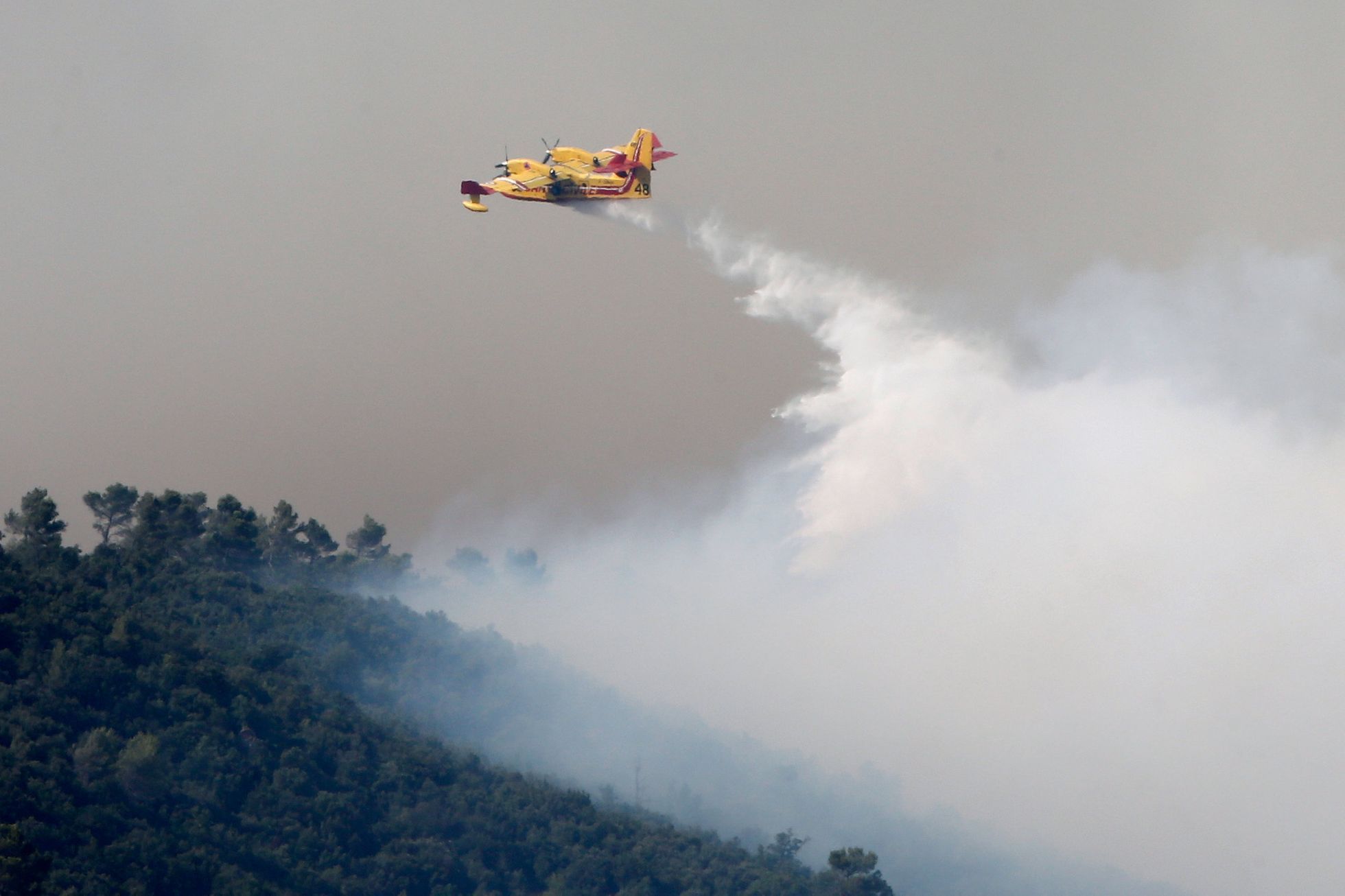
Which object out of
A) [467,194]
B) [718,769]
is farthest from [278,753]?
[718,769]

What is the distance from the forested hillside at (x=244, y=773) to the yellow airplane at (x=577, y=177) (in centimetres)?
2795

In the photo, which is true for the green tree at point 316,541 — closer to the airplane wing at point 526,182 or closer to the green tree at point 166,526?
the green tree at point 166,526

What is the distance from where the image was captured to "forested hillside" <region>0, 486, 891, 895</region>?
71438 millimetres

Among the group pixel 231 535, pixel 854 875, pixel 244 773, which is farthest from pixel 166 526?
pixel 854 875

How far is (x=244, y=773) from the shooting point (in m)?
81.5

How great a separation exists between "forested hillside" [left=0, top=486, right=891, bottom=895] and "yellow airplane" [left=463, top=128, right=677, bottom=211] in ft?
91.7

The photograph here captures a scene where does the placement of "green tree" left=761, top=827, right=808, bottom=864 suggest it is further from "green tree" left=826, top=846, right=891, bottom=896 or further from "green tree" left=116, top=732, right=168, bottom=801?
"green tree" left=116, top=732, right=168, bottom=801

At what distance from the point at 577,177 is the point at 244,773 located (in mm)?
30968

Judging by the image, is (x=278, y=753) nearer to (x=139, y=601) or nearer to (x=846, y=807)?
(x=139, y=601)

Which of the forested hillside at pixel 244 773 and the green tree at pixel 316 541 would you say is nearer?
the forested hillside at pixel 244 773

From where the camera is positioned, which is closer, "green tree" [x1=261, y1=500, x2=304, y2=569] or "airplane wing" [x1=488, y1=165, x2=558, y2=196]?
"airplane wing" [x1=488, y1=165, x2=558, y2=196]

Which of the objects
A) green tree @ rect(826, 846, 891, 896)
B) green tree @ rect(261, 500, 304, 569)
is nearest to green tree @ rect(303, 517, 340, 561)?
green tree @ rect(261, 500, 304, 569)

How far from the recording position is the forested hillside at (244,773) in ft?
234

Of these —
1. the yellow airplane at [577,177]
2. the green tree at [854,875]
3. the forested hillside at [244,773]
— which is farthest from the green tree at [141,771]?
the green tree at [854,875]
